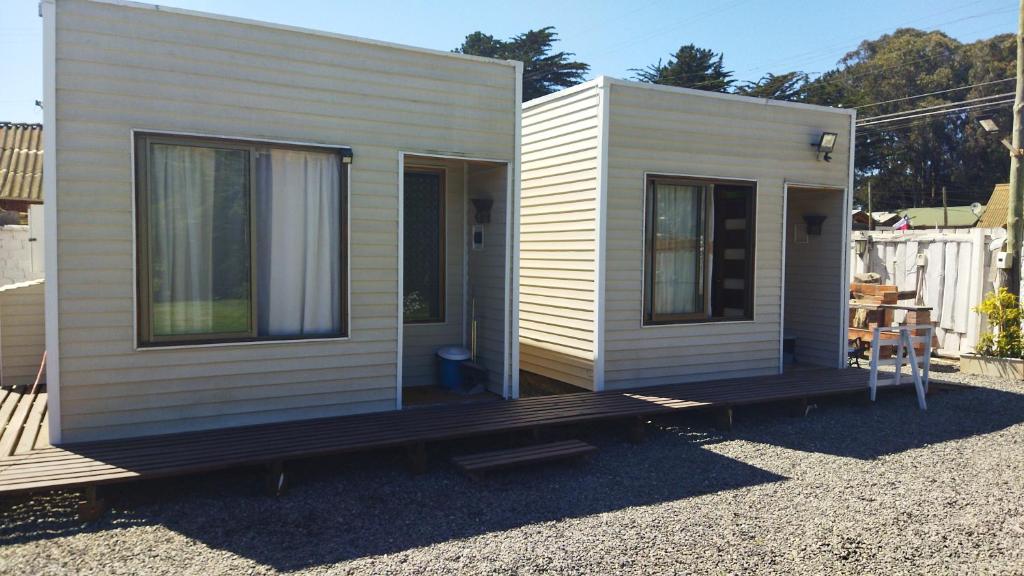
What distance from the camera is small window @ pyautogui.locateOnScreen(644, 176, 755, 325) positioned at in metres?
7.27

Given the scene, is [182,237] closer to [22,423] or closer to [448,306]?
[22,423]

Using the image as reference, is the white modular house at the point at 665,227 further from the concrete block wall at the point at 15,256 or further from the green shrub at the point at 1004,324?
the concrete block wall at the point at 15,256

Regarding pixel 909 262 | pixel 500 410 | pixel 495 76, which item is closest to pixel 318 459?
pixel 500 410

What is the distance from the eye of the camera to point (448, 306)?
721 cm

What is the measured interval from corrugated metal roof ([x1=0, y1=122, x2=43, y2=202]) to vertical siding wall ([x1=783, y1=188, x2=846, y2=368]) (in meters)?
10.2

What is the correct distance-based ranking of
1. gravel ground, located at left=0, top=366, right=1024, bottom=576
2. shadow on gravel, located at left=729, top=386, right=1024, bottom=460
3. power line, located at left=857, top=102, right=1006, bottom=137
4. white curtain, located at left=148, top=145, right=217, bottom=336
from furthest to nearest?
power line, located at left=857, top=102, right=1006, bottom=137
shadow on gravel, located at left=729, top=386, right=1024, bottom=460
white curtain, located at left=148, top=145, right=217, bottom=336
gravel ground, located at left=0, top=366, right=1024, bottom=576

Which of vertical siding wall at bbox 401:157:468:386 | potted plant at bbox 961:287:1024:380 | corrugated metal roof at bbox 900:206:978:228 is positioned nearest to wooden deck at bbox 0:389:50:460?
vertical siding wall at bbox 401:157:468:386

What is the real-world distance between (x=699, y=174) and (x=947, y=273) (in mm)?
5232

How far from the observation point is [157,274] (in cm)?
509

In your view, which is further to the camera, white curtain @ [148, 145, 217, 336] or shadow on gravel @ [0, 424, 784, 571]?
white curtain @ [148, 145, 217, 336]

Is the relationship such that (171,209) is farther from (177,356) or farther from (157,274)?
(177,356)

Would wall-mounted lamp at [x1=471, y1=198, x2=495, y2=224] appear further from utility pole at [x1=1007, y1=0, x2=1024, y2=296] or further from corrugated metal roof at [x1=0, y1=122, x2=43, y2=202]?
corrugated metal roof at [x1=0, y1=122, x2=43, y2=202]

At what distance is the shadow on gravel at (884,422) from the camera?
6.08 meters

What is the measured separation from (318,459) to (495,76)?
330 centimetres
